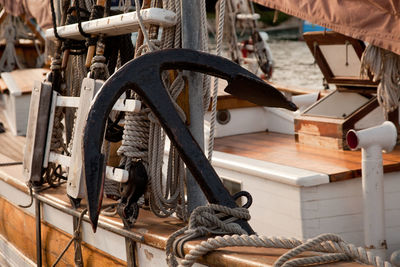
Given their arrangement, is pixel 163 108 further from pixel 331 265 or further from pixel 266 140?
pixel 266 140

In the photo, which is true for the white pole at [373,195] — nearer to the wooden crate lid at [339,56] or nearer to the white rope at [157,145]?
the wooden crate lid at [339,56]

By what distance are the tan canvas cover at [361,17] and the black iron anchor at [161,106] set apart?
5.50ft

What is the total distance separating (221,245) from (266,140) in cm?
334

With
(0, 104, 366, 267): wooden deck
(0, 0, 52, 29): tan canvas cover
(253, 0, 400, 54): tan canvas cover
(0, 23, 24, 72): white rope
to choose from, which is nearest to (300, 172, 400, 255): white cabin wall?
(0, 104, 366, 267): wooden deck

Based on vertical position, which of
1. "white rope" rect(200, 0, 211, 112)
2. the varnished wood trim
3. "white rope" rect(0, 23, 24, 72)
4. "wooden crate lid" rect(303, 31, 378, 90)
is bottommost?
the varnished wood trim

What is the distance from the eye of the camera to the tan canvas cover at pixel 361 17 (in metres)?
4.11

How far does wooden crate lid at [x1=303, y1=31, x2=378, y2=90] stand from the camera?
5.17 meters

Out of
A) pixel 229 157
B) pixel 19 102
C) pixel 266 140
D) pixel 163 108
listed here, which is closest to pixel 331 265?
pixel 163 108

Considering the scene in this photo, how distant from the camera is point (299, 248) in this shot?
216cm

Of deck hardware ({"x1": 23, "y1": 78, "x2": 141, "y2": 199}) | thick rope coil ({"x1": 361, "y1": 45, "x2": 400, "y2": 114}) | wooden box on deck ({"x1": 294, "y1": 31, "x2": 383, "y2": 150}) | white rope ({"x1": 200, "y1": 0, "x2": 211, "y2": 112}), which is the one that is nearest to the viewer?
white rope ({"x1": 200, "y1": 0, "x2": 211, "y2": 112})

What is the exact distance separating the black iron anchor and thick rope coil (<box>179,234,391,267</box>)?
238 millimetres

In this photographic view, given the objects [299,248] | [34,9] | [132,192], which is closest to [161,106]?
[132,192]

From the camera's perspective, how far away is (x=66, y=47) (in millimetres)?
3637

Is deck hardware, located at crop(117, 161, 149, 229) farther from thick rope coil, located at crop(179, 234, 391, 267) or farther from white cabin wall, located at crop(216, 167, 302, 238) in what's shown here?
white cabin wall, located at crop(216, 167, 302, 238)
